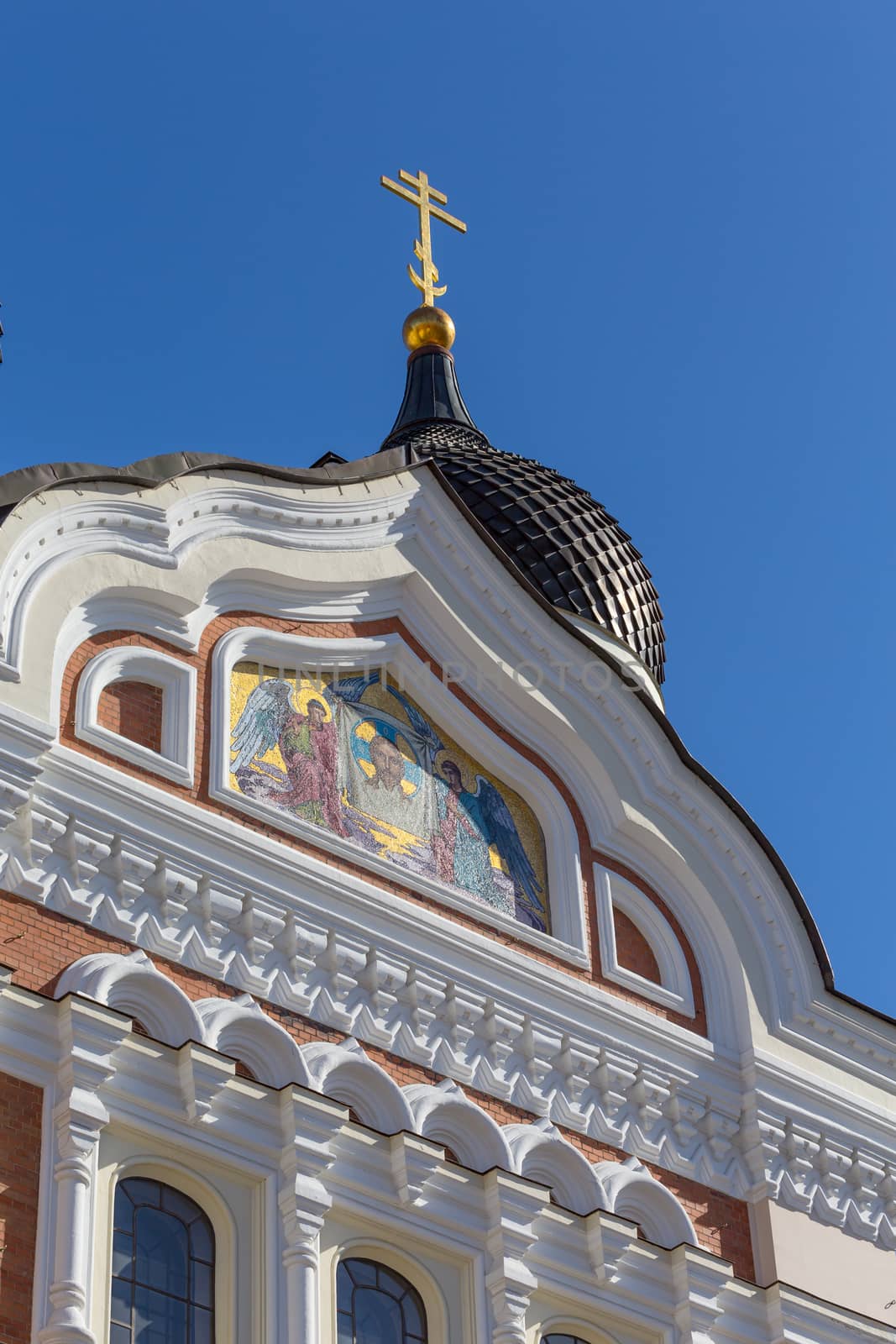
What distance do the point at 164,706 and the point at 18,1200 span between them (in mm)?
2856

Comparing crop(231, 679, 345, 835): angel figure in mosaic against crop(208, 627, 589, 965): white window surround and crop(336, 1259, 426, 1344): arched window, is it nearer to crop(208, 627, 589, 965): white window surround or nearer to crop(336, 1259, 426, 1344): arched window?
crop(208, 627, 589, 965): white window surround

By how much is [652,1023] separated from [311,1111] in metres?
2.42

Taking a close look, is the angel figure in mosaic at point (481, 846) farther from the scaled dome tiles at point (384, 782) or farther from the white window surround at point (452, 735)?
the white window surround at point (452, 735)

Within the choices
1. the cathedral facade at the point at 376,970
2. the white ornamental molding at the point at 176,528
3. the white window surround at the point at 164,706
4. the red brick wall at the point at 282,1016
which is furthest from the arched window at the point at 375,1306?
the white ornamental molding at the point at 176,528

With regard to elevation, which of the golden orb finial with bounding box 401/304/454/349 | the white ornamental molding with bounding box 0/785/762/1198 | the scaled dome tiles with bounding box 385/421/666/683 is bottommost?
the white ornamental molding with bounding box 0/785/762/1198

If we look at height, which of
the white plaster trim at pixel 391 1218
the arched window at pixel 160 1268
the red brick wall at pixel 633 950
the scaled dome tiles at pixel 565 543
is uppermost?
the scaled dome tiles at pixel 565 543

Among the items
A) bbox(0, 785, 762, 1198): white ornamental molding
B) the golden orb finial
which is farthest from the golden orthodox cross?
bbox(0, 785, 762, 1198): white ornamental molding

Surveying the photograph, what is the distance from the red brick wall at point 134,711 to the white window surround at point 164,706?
2 centimetres

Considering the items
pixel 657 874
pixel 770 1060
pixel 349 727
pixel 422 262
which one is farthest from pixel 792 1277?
pixel 422 262

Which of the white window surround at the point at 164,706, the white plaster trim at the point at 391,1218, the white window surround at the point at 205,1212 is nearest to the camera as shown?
the white window surround at the point at 205,1212

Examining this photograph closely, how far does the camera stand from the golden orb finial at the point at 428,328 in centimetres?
2195

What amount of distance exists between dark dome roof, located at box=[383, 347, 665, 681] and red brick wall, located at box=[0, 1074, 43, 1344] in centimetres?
900

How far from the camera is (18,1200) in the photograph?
10453 mm

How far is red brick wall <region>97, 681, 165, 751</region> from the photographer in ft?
40.4
